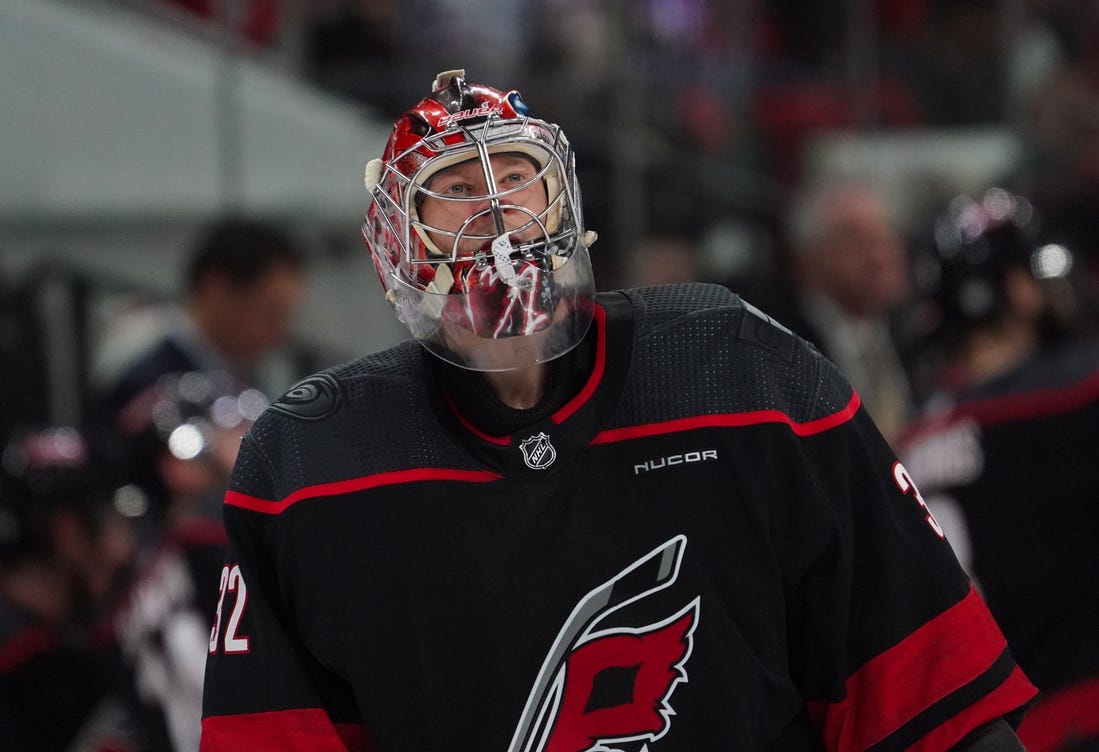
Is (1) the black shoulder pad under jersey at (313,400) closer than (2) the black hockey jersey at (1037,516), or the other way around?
(1) the black shoulder pad under jersey at (313,400)

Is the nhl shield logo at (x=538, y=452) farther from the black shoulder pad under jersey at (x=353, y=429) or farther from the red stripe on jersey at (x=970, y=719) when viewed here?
the red stripe on jersey at (x=970, y=719)

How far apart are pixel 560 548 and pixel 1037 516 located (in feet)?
4.04

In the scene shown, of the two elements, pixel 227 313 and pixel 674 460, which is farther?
pixel 227 313

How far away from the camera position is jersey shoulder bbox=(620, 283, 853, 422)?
1697mm

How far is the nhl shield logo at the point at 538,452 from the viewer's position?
1.67 meters

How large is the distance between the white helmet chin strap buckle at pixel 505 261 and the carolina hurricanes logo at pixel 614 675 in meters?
0.29

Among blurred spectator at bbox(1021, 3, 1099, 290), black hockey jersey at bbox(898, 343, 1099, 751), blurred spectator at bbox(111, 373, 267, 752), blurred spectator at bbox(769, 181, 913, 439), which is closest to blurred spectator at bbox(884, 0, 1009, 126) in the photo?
blurred spectator at bbox(1021, 3, 1099, 290)

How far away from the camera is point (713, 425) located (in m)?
1.68

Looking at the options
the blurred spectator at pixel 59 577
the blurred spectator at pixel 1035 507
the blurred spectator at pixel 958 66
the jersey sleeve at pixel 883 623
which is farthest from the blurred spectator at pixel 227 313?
the blurred spectator at pixel 958 66

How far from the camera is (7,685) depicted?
348cm

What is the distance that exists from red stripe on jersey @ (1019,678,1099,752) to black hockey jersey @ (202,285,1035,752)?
1.00 metres

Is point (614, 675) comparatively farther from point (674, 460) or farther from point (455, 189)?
point (455, 189)

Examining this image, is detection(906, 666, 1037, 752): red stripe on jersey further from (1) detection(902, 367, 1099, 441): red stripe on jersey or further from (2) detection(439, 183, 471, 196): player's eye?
(1) detection(902, 367, 1099, 441): red stripe on jersey

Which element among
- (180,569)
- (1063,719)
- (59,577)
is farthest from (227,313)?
(1063,719)
